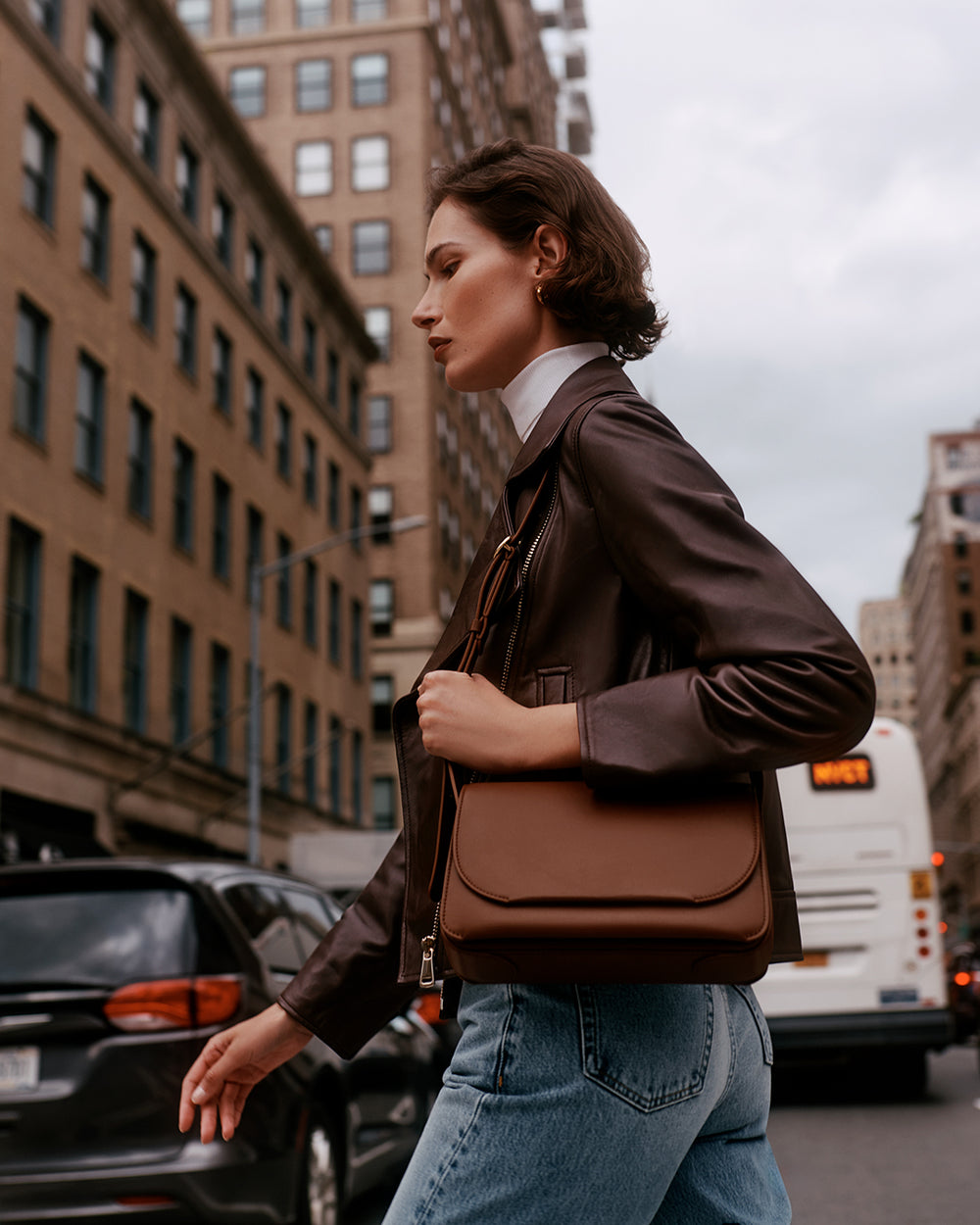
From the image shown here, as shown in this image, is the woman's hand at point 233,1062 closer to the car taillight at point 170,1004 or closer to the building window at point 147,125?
the car taillight at point 170,1004

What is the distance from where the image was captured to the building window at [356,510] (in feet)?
160

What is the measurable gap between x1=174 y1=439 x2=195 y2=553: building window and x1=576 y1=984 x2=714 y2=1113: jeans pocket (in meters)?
32.2

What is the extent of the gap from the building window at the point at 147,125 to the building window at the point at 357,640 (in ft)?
57.8

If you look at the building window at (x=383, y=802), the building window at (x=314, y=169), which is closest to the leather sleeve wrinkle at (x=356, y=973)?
the building window at (x=383, y=802)

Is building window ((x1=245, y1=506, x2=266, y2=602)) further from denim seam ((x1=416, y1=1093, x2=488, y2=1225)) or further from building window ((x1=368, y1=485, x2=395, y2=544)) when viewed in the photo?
denim seam ((x1=416, y1=1093, x2=488, y2=1225))

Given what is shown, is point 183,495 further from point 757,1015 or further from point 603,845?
point 603,845

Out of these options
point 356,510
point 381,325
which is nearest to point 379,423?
point 381,325

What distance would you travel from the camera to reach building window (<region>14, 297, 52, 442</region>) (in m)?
26.0

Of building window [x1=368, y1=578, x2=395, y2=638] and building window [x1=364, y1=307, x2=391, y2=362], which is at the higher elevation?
building window [x1=364, y1=307, x2=391, y2=362]

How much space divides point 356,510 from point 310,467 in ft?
16.6

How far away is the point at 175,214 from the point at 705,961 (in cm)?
3357

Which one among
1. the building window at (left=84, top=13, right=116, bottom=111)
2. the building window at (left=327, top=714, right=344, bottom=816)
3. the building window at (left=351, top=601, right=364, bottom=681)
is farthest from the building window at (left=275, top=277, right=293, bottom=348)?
the building window at (left=84, top=13, right=116, bottom=111)

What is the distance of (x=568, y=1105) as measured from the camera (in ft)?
5.65

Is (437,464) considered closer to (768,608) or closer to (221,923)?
(221,923)
